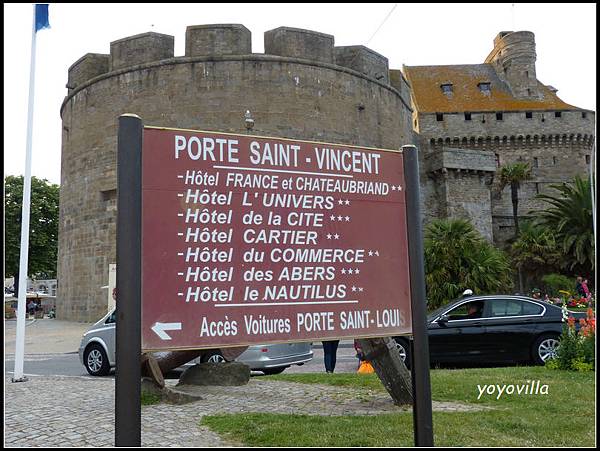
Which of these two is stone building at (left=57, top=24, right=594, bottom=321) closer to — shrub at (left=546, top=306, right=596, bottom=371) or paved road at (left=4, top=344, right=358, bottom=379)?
paved road at (left=4, top=344, right=358, bottom=379)

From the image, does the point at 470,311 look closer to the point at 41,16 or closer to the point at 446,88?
the point at 41,16

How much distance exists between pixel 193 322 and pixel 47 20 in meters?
8.66

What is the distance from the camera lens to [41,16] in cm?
991

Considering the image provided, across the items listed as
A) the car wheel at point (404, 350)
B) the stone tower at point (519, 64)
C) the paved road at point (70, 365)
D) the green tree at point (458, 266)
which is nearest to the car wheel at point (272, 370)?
the paved road at point (70, 365)

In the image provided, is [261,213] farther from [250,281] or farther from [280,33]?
[280,33]

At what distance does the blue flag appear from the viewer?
985 centimetres

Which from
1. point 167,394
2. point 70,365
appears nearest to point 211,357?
point 167,394

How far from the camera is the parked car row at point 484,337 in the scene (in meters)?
9.55

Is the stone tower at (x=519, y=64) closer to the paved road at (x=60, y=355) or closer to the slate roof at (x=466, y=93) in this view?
the slate roof at (x=466, y=93)

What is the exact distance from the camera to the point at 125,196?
132 inches

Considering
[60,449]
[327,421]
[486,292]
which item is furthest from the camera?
[486,292]

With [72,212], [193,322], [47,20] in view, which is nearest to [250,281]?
[193,322]

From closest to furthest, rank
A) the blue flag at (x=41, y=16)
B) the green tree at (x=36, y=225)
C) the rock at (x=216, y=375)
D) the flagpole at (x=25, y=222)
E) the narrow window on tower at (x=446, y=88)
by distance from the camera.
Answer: the rock at (x=216, y=375)
the flagpole at (x=25, y=222)
the blue flag at (x=41, y=16)
the green tree at (x=36, y=225)
the narrow window on tower at (x=446, y=88)

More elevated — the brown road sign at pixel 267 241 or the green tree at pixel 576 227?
the green tree at pixel 576 227
